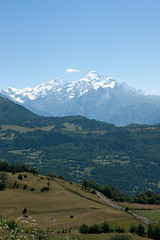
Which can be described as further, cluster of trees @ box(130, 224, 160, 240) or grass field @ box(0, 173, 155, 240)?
grass field @ box(0, 173, 155, 240)

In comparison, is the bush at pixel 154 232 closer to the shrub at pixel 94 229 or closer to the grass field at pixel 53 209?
the grass field at pixel 53 209

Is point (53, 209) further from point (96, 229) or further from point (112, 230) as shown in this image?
point (112, 230)

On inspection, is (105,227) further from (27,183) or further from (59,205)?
(27,183)

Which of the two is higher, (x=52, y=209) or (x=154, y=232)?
(x=154, y=232)

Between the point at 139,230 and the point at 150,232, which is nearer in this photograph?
the point at 150,232

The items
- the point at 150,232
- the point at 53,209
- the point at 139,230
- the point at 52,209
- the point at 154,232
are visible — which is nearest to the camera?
the point at 154,232

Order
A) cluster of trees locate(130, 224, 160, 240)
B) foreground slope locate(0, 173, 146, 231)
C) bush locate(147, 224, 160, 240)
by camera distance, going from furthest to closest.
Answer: foreground slope locate(0, 173, 146, 231) < cluster of trees locate(130, 224, 160, 240) < bush locate(147, 224, 160, 240)

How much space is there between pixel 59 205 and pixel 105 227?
102ft

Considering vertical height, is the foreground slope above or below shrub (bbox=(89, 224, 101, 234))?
below

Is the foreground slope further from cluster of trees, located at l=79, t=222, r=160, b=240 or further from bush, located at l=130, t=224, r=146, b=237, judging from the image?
cluster of trees, located at l=79, t=222, r=160, b=240

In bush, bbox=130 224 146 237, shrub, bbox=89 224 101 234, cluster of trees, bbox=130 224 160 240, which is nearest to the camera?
cluster of trees, bbox=130 224 160 240

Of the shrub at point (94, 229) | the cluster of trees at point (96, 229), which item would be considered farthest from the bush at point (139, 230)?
the shrub at point (94, 229)

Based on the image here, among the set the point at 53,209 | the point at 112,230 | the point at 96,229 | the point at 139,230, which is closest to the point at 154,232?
the point at 139,230

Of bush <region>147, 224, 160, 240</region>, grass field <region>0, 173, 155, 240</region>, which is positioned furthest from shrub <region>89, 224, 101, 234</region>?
bush <region>147, 224, 160, 240</region>
